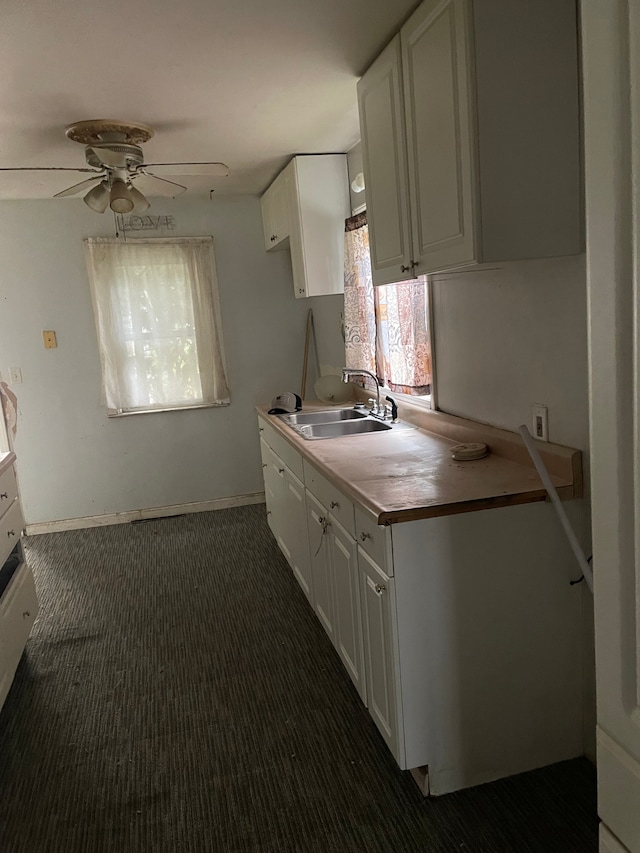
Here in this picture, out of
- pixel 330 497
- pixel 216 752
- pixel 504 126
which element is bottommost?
pixel 216 752

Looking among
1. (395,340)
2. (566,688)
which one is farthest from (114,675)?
(395,340)

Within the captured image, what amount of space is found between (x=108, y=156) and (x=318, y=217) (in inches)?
50.7

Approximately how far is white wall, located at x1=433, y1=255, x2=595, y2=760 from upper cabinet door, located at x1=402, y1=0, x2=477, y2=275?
12.4 inches

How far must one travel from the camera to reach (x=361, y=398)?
13.0 ft

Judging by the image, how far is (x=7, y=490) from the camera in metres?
2.85

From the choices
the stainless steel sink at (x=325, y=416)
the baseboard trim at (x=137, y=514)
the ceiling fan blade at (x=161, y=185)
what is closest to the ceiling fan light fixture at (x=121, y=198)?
the ceiling fan blade at (x=161, y=185)

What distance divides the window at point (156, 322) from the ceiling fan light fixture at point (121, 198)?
1.77 meters

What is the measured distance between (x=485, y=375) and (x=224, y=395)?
9.44ft

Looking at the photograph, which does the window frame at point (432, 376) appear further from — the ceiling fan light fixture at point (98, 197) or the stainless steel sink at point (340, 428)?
the ceiling fan light fixture at point (98, 197)

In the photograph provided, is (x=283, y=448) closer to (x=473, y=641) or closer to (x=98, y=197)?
(x=98, y=197)

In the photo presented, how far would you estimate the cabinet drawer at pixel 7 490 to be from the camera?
108 inches

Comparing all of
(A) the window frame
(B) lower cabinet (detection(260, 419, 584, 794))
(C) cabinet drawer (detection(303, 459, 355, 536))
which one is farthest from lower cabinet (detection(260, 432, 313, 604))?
(B) lower cabinet (detection(260, 419, 584, 794))

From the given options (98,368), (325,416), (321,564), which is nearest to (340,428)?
(325,416)

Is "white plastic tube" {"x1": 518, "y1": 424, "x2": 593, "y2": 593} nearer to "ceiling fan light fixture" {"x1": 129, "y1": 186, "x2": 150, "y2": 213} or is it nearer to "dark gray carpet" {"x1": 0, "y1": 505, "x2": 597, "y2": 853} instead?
"dark gray carpet" {"x1": 0, "y1": 505, "x2": 597, "y2": 853}
